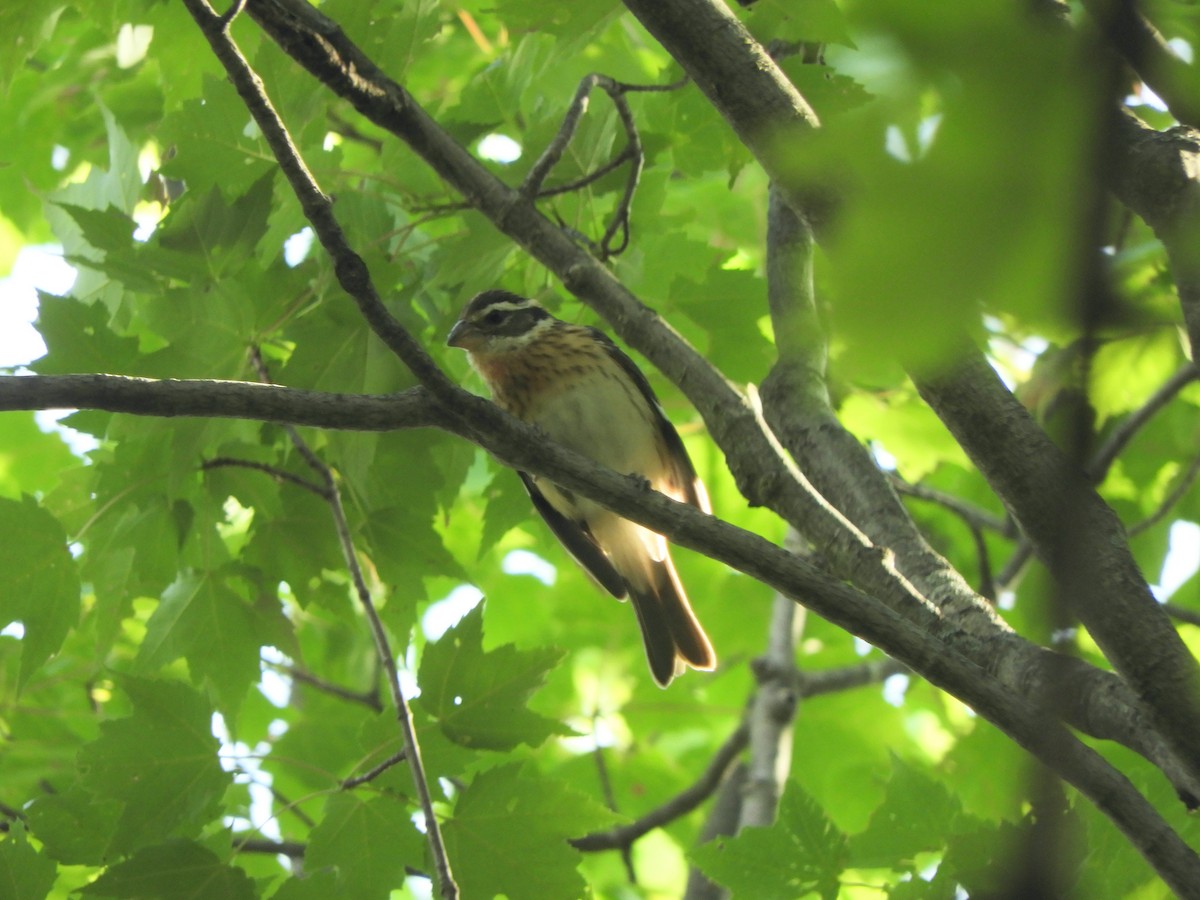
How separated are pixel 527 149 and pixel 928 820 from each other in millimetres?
2335

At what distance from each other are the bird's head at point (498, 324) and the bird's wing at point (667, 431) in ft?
1.02

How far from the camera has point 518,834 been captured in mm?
3178

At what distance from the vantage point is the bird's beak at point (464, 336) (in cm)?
470

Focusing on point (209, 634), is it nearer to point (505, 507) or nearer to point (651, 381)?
point (505, 507)

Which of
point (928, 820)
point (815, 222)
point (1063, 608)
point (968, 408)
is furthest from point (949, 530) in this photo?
point (1063, 608)

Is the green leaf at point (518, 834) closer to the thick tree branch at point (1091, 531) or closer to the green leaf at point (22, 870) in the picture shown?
the green leaf at point (22, 870)

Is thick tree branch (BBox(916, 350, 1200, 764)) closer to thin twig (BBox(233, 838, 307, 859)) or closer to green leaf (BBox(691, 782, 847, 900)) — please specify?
green leaf (BBox(691, 782, 847, 900))

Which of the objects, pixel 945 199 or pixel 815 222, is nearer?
pixel 945 199

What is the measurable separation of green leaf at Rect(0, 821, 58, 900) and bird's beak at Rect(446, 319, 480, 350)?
2239 millimetres

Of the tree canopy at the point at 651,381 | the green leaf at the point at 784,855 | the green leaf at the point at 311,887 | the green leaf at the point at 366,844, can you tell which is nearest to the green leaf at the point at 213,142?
the tree canopy at the point at 651,381

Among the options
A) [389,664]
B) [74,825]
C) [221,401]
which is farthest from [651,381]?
[221,401]

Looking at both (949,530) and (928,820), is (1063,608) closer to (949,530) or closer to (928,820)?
(928,820)

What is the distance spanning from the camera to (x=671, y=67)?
4004 mm

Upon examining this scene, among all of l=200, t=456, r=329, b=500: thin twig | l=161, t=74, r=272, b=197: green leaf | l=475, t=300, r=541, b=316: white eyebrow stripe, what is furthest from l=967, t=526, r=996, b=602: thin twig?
l=161, t=74, r=272, b=197: green leaf
